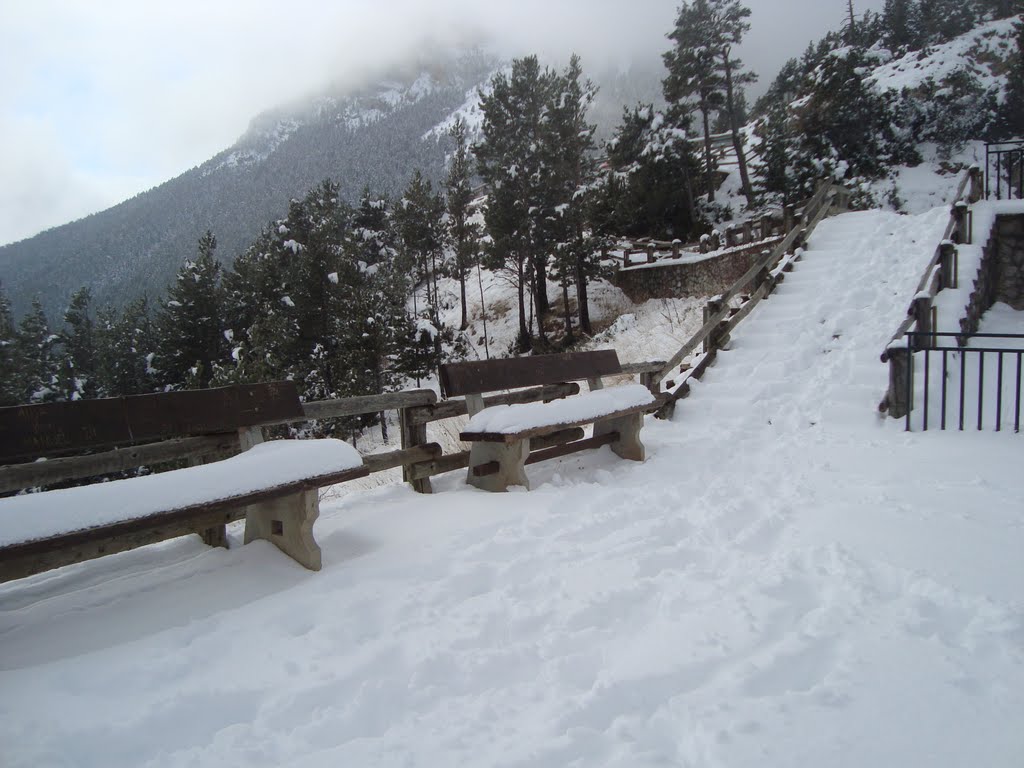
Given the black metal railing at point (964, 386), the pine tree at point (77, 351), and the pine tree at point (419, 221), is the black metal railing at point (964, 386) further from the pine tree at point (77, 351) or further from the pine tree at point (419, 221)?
the pine tree at point (77, 351)

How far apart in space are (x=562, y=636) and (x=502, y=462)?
2.10 meters

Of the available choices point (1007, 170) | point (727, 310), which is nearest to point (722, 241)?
point (1007, 170)

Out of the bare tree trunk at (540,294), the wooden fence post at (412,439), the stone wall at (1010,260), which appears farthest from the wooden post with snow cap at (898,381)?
the bare tree trunk at (540,294)

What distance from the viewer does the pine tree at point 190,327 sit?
3284 centimetres

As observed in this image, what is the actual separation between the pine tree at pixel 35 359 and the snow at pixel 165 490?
38.6m

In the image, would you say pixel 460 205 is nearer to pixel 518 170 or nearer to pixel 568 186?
pixel 518 170

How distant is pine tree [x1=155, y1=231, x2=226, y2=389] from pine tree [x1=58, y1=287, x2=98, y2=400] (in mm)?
8660

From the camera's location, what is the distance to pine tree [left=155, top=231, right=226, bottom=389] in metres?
32.8

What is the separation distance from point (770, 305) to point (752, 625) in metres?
8.92

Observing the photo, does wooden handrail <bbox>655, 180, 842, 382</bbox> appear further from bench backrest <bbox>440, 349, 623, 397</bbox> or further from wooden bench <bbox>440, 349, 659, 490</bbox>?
wooden bench <bbox>440, 349, 659, 490</bbox>

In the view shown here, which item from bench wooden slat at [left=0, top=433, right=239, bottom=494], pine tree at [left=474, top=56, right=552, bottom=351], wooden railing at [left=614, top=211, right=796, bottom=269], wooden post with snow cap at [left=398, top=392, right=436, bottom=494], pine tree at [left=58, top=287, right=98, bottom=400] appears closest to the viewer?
bench wooden slat at [left=0, top=433, right=239, bottom=494]

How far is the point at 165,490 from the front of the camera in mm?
2811

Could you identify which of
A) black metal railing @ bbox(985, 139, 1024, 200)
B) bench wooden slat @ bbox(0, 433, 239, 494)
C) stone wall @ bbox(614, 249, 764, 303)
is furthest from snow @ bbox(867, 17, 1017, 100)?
bench wooden slat @ bbox(0, 433, 239, 494)

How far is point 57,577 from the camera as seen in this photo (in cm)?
327
